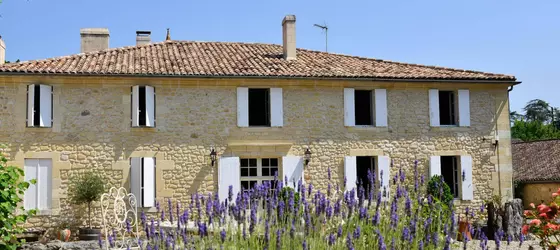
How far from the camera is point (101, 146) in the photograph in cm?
1285

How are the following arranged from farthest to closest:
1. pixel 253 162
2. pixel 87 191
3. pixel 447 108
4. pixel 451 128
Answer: pixel 447 108 → pixel 451 128 → pixel 253 162 → pixel 87 191

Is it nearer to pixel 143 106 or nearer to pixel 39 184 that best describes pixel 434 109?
pixel 143 106

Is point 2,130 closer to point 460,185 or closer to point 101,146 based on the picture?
point 101,146

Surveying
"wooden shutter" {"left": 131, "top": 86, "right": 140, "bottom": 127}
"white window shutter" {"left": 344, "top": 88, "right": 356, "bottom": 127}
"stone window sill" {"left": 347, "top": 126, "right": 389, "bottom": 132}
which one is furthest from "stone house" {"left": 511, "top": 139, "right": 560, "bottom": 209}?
"wooden shutter" {"left": 131, "top": 86, "right": 140, "bottom": 127}

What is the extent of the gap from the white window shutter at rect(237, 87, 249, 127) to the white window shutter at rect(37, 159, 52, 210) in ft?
12.6

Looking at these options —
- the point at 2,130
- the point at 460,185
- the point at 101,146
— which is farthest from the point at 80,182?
the point at 460,185

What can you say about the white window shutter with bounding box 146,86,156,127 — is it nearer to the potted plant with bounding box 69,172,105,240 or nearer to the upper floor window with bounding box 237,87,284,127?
the potted plant with bounding box 69,172,105,240

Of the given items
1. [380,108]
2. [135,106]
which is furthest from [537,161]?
[135,106]

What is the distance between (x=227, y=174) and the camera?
43.2ft

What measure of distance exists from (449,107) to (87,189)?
8126 millimetres

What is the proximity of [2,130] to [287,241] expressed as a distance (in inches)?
378

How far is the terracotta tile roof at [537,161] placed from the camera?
20.8 meters

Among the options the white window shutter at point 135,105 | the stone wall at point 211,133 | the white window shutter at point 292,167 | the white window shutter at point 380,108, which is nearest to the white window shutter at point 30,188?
the stone wall at point 211,133

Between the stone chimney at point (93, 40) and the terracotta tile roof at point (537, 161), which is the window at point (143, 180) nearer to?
the stone chimney at point (93, 40)
